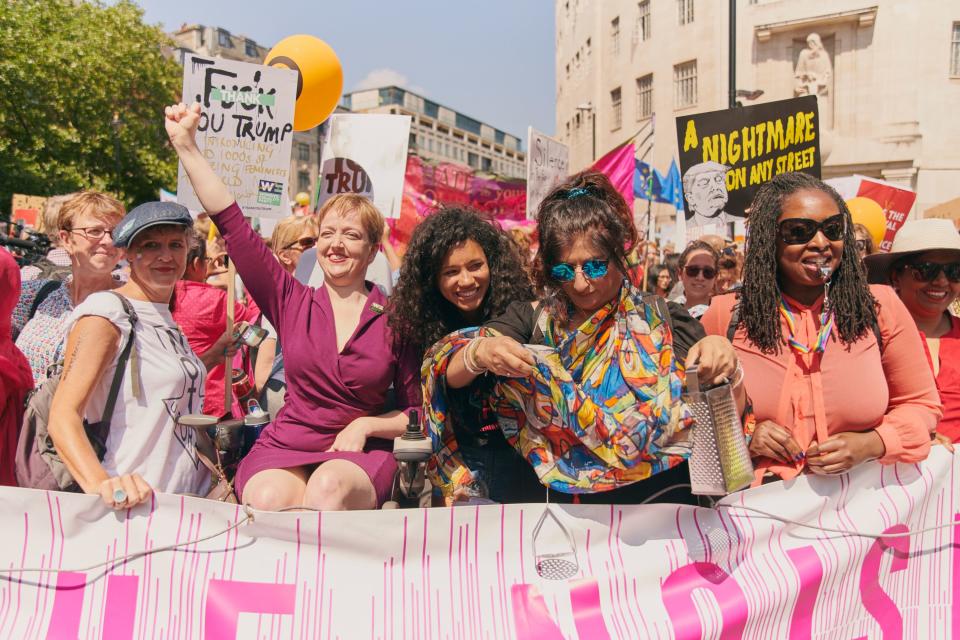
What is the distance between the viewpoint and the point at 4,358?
2.33 m

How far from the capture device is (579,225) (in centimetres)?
202

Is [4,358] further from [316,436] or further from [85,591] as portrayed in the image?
[316,436]

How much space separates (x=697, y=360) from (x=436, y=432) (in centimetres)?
85

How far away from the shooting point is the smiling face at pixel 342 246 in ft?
9.27

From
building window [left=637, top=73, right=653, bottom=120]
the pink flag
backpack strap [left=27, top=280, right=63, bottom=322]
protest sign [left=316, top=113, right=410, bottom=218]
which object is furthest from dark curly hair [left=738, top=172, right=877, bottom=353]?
building window [left=637, top=73, right=653, bottom=120]

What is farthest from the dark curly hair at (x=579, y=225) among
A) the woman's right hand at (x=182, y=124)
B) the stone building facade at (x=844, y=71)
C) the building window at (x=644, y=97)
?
the building window at (x=644, y=97)

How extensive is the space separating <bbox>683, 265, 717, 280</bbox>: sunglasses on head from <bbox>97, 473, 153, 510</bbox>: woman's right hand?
4244mm

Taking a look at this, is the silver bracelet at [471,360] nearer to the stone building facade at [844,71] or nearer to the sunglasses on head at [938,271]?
the sunglasses on head at [938,271]

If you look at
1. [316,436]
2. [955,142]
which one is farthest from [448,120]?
[316,436]

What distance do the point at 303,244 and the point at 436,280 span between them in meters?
2.22

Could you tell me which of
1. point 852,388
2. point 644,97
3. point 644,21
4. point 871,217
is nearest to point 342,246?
point 852,388

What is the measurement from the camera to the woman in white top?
2.00m

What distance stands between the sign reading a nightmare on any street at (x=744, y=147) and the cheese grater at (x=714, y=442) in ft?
14.1

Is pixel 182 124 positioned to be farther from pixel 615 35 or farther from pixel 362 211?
pixel 615 35
